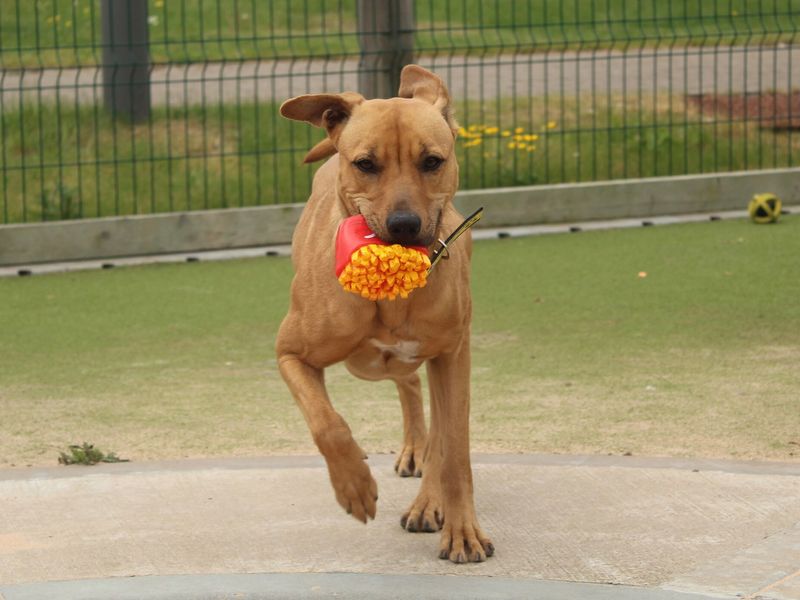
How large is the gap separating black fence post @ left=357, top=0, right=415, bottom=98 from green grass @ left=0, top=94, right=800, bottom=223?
0.84 metres

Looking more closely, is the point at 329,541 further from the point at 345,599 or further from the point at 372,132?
the point at 372,132

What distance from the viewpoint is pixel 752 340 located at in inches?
336

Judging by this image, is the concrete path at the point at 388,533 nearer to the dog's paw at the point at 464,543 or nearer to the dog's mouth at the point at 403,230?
the dog's paw at the point at 464,543

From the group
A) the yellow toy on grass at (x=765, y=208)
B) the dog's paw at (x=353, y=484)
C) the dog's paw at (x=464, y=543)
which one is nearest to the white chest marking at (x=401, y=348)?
the dog's paw at (x=353, y=484)

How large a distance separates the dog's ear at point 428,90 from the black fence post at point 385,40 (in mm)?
6791

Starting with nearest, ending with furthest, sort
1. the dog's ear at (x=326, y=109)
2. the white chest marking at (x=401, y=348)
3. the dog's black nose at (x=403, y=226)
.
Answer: the dog's black nose at (x=403, y=226) < the dog's ear at (x=326, y=109) < the white chest marking at (x=401, y=348)

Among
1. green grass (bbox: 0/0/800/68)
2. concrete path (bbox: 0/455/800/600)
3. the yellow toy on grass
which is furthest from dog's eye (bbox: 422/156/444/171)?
green grass (bbox: 0/0/800/68)

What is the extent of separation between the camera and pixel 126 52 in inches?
519

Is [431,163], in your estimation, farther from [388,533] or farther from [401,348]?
[388,533]

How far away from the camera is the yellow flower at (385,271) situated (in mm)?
4664

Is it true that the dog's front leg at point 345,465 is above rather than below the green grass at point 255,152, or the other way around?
below

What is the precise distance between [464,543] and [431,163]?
1249 mm

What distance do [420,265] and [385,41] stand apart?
7977mm

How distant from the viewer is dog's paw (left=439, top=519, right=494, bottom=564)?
5.06m
